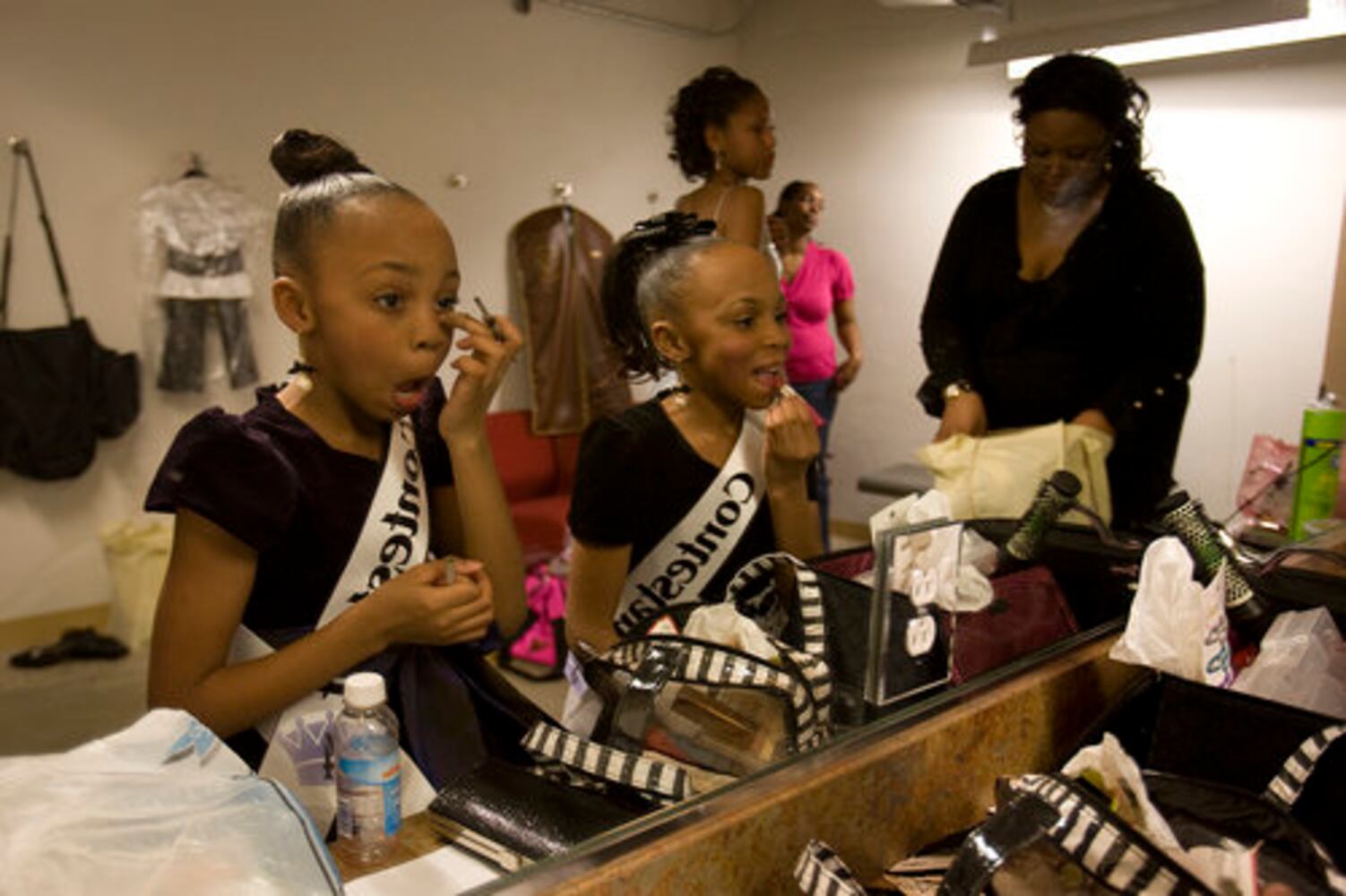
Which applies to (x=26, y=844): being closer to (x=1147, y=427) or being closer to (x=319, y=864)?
(x=319, y=864)

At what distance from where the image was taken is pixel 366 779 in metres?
0.65

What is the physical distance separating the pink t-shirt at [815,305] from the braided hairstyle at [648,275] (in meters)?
0.18

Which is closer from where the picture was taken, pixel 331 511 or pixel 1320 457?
pixel 331 511

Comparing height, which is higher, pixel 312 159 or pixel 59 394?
pixel 312 159

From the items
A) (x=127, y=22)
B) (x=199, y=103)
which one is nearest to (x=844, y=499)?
(x=199, y=103)

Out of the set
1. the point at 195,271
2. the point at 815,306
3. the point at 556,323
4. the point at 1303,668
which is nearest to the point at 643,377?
the point at 815,306

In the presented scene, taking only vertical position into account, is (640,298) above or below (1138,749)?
above

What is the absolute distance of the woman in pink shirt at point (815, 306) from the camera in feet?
4.91

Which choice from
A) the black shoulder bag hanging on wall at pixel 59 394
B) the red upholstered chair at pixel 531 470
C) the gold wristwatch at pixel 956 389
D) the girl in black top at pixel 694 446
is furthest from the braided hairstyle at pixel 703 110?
the black shoulder bag hanging on wall at pixel 59 394

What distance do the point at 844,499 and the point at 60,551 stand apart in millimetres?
2082

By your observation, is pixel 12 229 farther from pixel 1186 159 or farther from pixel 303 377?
pixel 1186 159

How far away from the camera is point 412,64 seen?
1.54 meters

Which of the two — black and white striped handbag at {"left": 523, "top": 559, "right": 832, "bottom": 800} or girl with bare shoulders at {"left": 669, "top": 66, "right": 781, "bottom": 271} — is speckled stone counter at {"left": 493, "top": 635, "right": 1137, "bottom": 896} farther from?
girl with bare shoulders at {"left": 669, "top": 66, "right": 781, "bottom": 271}

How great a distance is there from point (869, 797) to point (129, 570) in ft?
6.25
